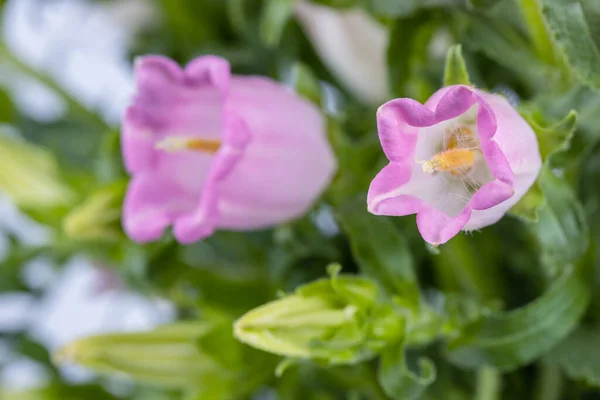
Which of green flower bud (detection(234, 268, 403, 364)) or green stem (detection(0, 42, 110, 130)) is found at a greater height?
green flower bud (detection(234, 268, 403, 364))

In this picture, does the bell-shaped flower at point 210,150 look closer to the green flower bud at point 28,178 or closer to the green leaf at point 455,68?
the green leaf at point 455,68

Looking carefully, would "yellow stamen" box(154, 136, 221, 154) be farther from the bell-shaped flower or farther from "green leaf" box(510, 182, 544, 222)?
"green leaf" box(510, 182, 544, 222)

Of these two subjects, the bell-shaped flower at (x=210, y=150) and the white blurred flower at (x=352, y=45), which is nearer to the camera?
the bell-shaped flower at (x=210, y=150)

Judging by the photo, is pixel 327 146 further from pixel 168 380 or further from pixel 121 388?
pixel 121 388

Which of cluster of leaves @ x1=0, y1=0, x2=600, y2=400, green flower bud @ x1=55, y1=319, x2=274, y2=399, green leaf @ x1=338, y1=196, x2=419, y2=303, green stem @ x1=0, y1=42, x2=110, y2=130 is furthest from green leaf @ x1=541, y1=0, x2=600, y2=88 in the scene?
green stem @ x1=0, y1=42, x2=110, y2=130

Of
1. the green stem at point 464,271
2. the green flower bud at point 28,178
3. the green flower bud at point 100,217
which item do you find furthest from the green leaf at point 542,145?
the green flower bud at point 28,178

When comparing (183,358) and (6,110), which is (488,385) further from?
(6,110)
